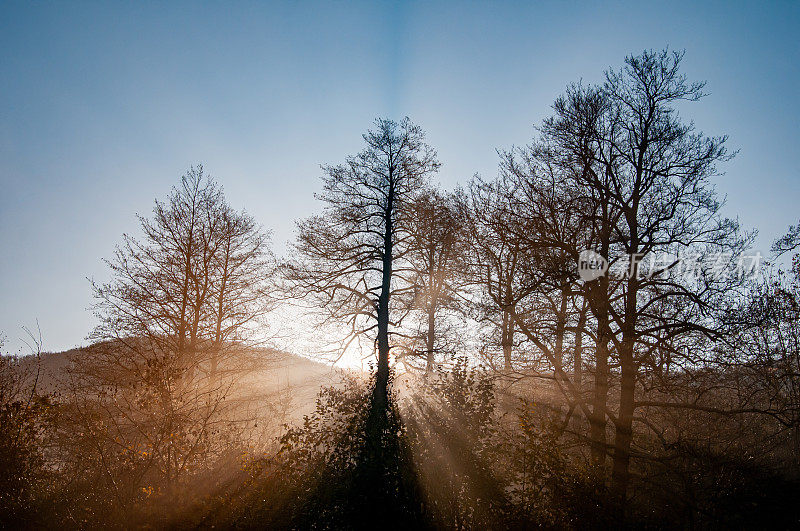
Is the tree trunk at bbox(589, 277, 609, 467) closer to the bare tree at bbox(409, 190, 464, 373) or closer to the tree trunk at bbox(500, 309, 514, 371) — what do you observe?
the tree trunk at bbox(500, 309, 514, 371)

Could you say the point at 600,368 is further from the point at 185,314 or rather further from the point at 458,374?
the point at 185,314

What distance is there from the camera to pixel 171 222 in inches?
472

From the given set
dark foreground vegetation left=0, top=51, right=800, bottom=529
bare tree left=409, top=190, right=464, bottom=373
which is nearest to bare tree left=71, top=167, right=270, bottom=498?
dark foreground vegetation left=0, top=51, right=800, bottom=529

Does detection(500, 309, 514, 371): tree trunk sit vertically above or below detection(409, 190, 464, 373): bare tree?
below

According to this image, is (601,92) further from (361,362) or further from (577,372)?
(361,362)

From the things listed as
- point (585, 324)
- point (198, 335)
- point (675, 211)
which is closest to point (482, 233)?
point (585, 324)

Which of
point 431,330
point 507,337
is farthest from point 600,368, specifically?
point 431,330

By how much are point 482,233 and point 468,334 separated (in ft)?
14.1

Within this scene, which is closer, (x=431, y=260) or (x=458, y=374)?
(x=458, y=374)

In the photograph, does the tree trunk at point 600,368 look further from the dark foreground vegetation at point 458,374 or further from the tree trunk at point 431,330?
the tree trunk at point 431,330

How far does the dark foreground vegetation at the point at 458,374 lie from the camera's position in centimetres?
625

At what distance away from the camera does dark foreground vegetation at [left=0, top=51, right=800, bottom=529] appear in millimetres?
6246

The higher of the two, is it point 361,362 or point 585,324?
point 585,324

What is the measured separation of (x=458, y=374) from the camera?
297 inches
